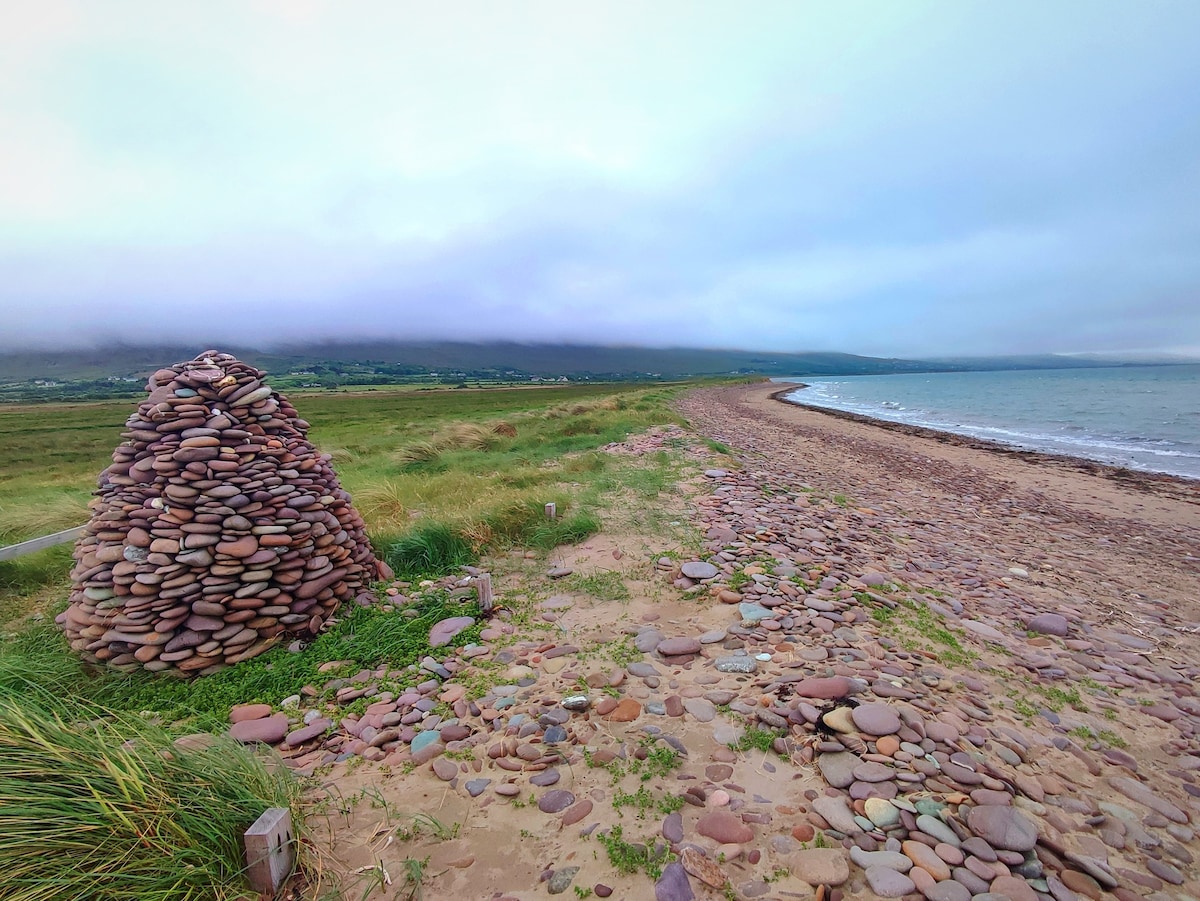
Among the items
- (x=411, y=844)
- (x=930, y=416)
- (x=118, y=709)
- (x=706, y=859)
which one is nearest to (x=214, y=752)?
(x=411, y=844)

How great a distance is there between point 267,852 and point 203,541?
12.0ft

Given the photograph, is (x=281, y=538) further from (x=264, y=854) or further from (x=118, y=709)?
(x=264, y=854)

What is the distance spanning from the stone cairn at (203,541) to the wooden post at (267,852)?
3200mm

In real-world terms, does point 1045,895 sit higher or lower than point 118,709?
higher

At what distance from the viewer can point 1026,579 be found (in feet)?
26.3

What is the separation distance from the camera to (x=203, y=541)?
208 inches

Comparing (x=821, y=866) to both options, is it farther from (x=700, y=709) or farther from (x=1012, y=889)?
(x=700, y=709)

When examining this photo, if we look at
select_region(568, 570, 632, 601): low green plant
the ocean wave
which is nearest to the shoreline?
the ocean wave

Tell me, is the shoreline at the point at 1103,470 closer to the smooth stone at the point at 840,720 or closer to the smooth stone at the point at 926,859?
the smooth stone at the point at 840,720

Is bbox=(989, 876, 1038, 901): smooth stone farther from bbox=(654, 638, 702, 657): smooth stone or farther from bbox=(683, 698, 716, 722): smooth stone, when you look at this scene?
bbox=(654, 638, 702, 657): smooth stone

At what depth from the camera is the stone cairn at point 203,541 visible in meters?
5.16

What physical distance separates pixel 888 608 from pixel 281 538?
23.0 ft

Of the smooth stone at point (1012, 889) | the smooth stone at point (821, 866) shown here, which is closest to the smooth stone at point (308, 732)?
the smooth stone at point (821, 866)

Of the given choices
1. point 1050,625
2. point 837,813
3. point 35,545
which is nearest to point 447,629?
point 837,813
